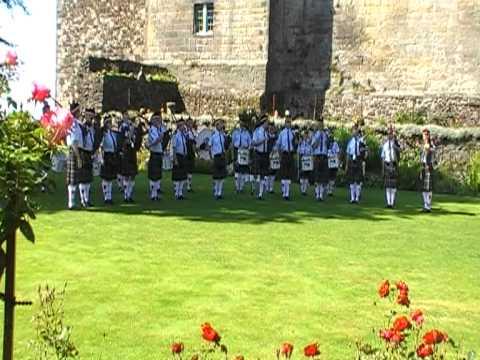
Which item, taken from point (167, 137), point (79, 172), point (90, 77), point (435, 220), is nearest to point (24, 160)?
point (79, 172)

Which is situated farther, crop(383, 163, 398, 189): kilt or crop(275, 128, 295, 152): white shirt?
crop(275, 128, 295, 152): white shirt

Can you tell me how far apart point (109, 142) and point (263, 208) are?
3226 millimetres

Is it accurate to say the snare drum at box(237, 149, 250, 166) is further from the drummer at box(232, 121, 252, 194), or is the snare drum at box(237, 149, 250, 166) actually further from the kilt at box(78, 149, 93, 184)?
the kilt at box(78, 149, 93, 184)

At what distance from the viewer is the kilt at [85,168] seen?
13672mm

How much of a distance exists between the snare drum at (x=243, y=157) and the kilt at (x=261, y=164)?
0.53ft

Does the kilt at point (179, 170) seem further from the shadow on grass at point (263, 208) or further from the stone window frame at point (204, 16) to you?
the stone window frame at point (204, 16)

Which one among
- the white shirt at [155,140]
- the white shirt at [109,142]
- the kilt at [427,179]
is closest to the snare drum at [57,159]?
the white shirt at [109,142]

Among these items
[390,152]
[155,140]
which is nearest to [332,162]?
[390,152]

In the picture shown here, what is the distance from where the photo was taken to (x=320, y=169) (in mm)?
16406

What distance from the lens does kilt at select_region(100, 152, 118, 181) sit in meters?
14.6

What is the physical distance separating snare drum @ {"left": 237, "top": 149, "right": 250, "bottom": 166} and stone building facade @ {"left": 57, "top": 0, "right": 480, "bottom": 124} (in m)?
8.88

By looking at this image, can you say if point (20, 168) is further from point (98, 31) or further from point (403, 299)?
point (98, 31)

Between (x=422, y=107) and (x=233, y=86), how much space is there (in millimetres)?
6688

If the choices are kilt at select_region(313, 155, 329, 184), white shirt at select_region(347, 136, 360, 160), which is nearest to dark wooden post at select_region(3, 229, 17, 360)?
kilt at select_region(313, 155, 329, 184)
